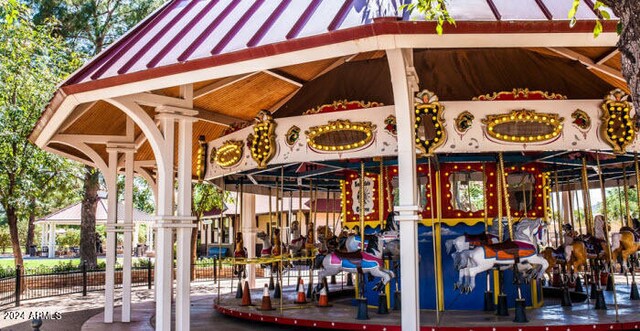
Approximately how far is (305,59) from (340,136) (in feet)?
9.53

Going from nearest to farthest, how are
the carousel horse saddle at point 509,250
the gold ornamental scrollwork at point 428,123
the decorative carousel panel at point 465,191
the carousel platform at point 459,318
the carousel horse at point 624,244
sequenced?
the gold ornamental scrollwork at point 428,123 < the carousel platform at point 459,318 < the carousel horse saddle at point 509,250 < the decorative carousel panel at point 465,191 < the carousel horse at point 624,244

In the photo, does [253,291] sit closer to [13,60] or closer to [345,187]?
[345,187]

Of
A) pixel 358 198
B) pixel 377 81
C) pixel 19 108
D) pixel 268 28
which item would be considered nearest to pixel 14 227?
pixel 19 108

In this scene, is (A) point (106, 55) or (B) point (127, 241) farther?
(B) point (127, 241)

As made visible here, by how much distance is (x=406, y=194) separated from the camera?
7074mm

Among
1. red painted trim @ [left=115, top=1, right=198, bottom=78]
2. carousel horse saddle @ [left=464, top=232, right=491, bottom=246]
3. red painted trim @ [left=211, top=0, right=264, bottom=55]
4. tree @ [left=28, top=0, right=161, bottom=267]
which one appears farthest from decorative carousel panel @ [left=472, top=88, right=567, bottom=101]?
tree @ [left=28, top=0, right=161, bottom=267]

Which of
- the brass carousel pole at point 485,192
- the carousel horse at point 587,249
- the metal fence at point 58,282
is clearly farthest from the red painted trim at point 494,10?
the metal fence at point 58,282

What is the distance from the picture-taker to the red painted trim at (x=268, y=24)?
264 inches

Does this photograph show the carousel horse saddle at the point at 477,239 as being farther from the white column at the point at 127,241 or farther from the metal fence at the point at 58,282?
the metal fence at the point at 58,282

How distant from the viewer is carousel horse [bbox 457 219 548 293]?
9727mm

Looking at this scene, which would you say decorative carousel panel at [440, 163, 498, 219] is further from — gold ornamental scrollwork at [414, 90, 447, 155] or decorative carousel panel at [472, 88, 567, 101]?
gold ornamental scrollwork at [414, 90, 447, 155]

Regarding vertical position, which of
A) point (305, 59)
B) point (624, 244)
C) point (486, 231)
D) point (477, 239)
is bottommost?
point (624, 244)

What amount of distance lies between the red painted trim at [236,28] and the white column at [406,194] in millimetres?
1874

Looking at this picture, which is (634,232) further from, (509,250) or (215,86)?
(215,86)
